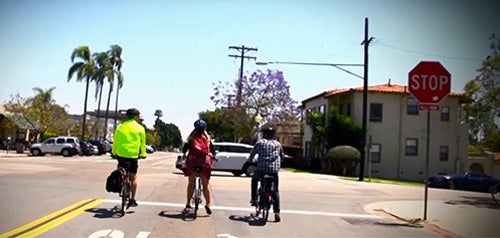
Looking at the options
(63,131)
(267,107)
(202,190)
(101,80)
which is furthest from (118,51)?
(202,190)

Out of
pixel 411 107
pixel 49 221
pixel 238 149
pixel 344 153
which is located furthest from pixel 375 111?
pixel 49 221

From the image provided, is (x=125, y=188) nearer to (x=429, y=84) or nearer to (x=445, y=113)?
(x=429, y=84)

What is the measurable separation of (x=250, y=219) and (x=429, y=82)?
481cm

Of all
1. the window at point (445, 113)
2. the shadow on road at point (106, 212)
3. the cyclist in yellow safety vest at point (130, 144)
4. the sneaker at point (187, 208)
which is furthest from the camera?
the window at point (445, 113)

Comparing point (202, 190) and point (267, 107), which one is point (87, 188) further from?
point (267, 107)

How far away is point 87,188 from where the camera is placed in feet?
52.9

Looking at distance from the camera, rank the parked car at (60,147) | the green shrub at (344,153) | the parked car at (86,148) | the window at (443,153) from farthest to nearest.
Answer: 1. the parked car at (86,148)
2. the parked car at (60,147)
3. the window at (443,153)
4. the green shrub at (344,153)

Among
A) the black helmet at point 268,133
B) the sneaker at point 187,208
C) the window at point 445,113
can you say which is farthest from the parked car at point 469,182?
the sneaker at point 187,208

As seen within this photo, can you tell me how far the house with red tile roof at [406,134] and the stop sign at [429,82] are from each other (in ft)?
101

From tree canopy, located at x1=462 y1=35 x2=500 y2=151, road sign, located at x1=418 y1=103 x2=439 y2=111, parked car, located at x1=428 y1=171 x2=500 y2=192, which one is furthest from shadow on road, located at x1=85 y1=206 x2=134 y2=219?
parked car, located at x1=428 y1=171 x2=500 y2=192

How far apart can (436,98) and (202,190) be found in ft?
17.3

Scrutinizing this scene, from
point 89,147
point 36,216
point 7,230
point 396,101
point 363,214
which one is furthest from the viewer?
point 89,147

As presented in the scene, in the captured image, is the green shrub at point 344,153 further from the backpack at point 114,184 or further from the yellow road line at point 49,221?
the backpack at point 114,184

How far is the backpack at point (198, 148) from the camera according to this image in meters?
11.0
